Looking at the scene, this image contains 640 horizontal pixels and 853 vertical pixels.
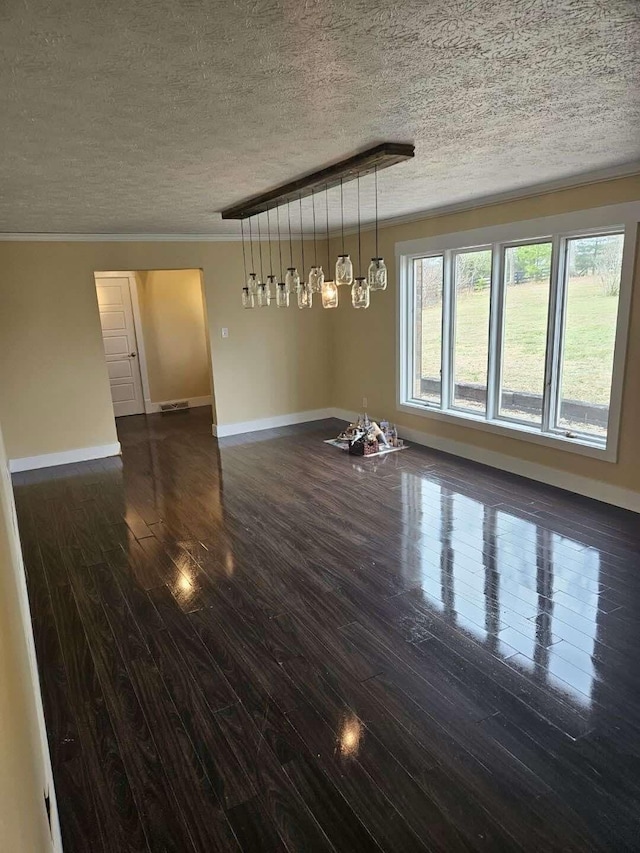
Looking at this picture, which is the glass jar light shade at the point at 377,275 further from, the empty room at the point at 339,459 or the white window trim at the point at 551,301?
the white window trim at the point at 551,301

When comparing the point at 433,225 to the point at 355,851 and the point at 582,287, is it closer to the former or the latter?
the point at 582,287

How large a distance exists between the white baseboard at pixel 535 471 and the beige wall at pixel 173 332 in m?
3.91

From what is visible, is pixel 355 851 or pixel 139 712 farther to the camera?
pixel 139 712

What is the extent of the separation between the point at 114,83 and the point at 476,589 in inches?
115

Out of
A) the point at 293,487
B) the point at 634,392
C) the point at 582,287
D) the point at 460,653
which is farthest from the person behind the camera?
the point at 293,487

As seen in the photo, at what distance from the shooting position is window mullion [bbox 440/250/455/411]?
17.6ft

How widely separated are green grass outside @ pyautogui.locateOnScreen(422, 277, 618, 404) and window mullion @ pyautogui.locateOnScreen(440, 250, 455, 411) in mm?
73

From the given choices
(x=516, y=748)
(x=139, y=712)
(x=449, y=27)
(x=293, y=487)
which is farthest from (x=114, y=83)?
(x=293, y=487)

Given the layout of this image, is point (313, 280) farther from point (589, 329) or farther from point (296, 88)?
point (589, 329)

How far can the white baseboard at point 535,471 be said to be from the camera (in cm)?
411

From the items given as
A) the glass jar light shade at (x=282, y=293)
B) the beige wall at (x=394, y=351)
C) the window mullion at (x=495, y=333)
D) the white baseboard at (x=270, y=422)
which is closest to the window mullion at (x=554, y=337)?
the beige wall at (x=394, y=351)

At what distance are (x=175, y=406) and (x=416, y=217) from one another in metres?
4.84

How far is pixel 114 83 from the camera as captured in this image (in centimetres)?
186

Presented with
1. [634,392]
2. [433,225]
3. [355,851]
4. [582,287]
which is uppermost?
[433,225]
